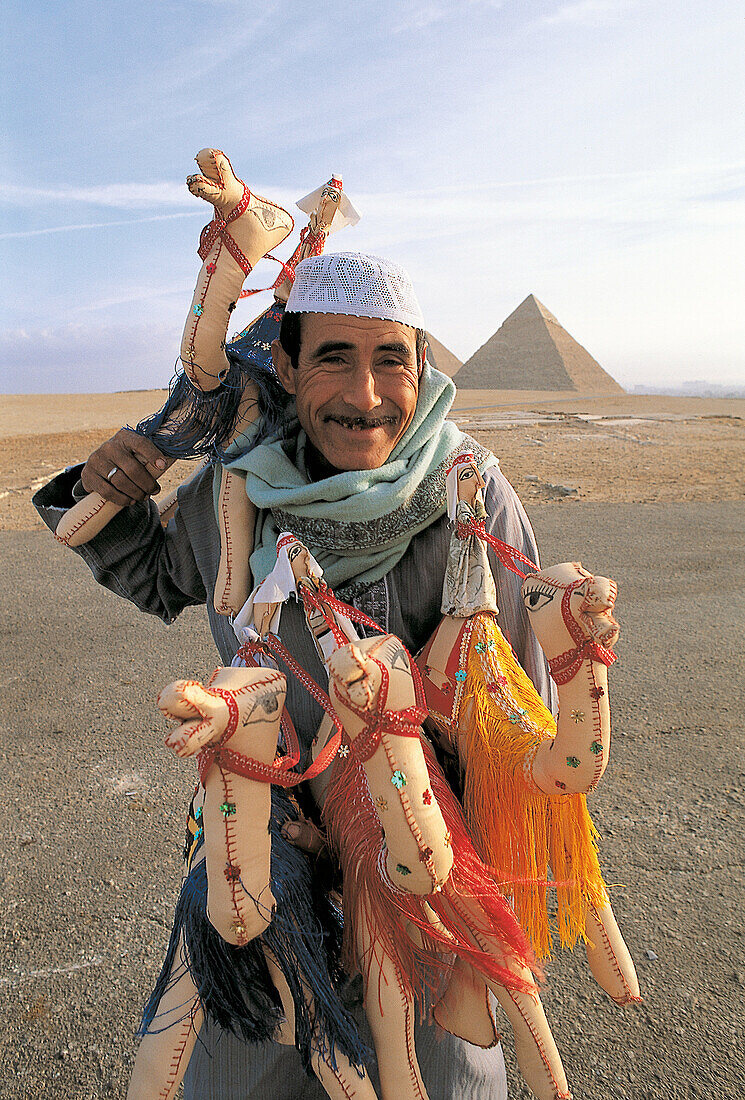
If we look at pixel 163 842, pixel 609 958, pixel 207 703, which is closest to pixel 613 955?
pixel 609 958

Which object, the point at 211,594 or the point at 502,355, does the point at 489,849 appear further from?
the point at 502,355

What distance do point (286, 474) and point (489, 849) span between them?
2.93ft

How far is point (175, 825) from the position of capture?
323 cm

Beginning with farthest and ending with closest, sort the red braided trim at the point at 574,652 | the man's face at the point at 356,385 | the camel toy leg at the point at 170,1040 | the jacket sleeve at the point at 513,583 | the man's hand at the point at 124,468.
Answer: the man's hand at the point at 124,468 → the jacket sleeve at the point at 513,583 → the man's face at the point at 356,385 → the camel toy leg at the point at 170,1040 → the red braided trim at the point at 574,652

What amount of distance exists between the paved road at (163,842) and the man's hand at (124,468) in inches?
60.3

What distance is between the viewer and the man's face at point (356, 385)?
5.47 ft

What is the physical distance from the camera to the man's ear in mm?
1824

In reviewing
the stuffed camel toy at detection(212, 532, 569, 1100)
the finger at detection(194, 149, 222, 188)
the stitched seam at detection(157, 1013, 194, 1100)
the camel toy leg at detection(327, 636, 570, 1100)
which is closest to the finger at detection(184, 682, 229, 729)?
the camel toy leg at detection(327, 636, 570, 1100)

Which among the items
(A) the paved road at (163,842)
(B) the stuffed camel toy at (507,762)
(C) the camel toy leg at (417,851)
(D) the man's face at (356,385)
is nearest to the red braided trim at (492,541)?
(B) the stuffed camel toy at (507,762)

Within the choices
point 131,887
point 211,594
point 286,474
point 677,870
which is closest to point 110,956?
point 131,887

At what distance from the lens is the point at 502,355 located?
63906 millimetres

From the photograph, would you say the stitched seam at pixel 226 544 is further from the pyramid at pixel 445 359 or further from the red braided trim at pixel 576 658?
the pyramid at pixel 445 359

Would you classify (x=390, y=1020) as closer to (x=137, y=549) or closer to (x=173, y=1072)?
(x=173, y=1072)

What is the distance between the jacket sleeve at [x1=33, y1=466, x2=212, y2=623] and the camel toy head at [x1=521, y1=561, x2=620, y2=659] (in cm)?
102
